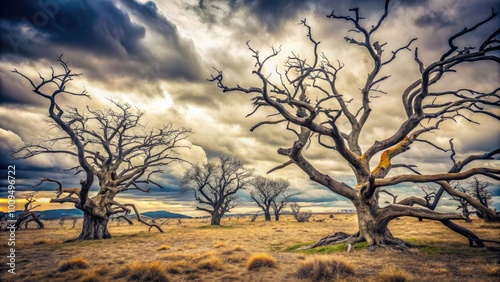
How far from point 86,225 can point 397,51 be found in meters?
24.5

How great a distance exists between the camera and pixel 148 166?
24219 mm

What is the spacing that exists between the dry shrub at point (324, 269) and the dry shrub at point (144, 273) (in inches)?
158

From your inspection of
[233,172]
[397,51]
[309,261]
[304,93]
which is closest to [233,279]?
[309,261]

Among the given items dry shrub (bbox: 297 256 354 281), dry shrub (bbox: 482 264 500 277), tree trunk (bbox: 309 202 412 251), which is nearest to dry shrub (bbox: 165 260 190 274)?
dry shrub (bbox: 297 256 354 281)

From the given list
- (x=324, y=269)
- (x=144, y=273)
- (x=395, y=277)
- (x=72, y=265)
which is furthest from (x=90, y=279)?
(x=395, y=277)

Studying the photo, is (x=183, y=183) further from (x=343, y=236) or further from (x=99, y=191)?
(x=343, y=236)

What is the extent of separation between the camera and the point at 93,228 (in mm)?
20594

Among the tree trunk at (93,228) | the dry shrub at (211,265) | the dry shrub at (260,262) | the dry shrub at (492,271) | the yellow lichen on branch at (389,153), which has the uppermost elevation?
the yellow lichen on branch at (389,153)

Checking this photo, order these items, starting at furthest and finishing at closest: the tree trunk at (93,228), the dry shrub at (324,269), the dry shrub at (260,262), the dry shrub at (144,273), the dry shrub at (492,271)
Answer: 1. the tree trunk at (93,228)
2. the dry shrub at (260,262)
3. the dry shrub at (144,273)
4. the dry shrub at (324,269)
5. the dry shrub at (492,271)

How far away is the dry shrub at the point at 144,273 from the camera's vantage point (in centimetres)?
756

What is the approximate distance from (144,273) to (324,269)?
17.2 ft

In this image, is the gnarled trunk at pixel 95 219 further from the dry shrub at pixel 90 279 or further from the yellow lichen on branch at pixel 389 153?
the yellow lichen on branch at pixel 389 153

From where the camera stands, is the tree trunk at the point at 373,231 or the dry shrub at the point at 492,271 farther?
the tree trunk at the point at 373,231

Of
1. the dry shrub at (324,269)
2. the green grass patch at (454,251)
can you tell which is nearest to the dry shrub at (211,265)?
the dry shrub at (324,269)
